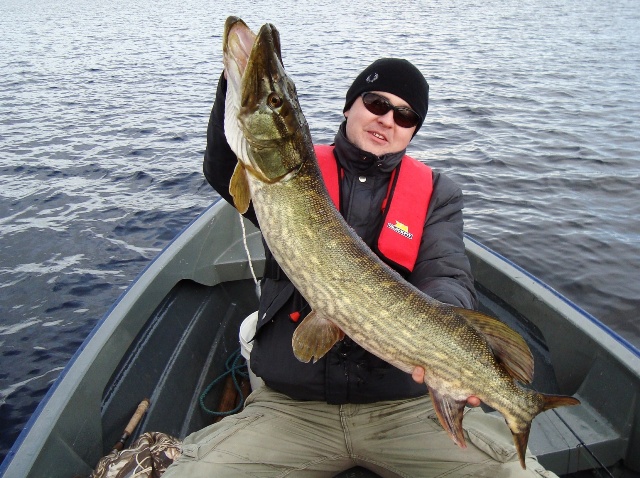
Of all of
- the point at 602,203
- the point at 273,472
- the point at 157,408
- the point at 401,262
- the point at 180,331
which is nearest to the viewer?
the point at 273,472

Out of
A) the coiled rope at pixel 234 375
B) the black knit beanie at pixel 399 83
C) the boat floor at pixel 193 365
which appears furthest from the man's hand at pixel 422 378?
the coiled rope at pixel 234 375

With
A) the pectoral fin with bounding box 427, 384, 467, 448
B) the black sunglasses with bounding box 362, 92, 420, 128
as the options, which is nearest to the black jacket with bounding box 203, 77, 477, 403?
the black sunglasses with bounding box 362, 92, 420, 128

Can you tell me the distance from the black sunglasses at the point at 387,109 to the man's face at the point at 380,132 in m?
0.02

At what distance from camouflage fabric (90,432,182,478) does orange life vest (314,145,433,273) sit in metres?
1.49

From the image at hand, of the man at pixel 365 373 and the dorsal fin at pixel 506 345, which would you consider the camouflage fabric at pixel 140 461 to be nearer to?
the man at pixel 365 373

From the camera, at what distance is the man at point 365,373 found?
2436 mm

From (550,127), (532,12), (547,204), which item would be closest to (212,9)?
(532,12)

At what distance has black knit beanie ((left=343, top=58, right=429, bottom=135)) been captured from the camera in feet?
9.48

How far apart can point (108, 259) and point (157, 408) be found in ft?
13.5

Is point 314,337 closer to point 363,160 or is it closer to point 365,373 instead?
point 365,373

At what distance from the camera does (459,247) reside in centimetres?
280

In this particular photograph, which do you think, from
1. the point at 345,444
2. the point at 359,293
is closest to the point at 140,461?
the point at 345,444

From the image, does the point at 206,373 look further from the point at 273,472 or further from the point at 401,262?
the point at 401,262

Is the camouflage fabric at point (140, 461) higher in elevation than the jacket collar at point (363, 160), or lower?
lower
